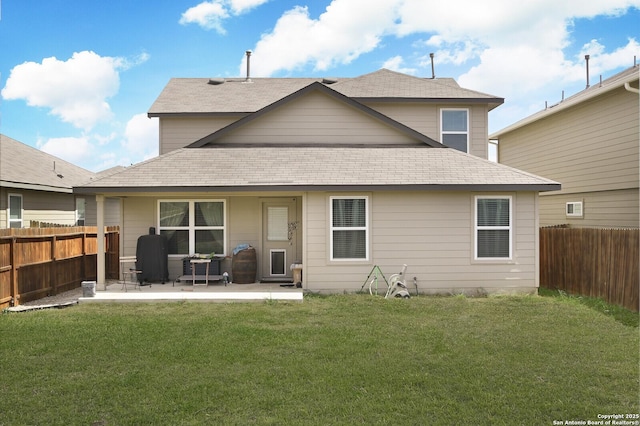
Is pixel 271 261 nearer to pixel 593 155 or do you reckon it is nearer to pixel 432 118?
pixel 432 118

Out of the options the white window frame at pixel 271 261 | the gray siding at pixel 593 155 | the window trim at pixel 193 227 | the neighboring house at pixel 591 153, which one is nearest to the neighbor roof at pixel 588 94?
the neighboring house at pixel 591 153

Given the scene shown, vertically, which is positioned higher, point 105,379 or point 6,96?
point 6,96

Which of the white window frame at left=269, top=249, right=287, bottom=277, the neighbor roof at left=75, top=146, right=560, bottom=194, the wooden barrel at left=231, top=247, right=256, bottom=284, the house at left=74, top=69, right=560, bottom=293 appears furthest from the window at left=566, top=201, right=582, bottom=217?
the wooden barrel at left=231, top=247, right=256, bottom=284

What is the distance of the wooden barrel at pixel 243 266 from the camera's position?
11.0 m

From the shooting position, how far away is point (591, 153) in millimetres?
13906

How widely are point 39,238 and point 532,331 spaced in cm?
1002

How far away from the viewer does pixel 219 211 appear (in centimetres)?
1141

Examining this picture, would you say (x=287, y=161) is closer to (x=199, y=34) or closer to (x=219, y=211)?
(x=219, y=211)

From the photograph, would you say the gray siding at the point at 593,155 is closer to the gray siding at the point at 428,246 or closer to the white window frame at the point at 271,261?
the gray siding at the point at 428,246

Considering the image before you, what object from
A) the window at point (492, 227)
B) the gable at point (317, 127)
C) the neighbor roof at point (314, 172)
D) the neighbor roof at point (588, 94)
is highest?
the neighbor roof at point (588, 94)

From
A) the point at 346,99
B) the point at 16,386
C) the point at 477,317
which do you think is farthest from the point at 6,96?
the point at 477,317

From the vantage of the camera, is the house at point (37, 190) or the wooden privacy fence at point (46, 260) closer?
the wooden privacy fence at point (46, 260)

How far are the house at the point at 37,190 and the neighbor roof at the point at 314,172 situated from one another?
11.1 ft

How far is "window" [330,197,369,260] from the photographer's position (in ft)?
33.6
